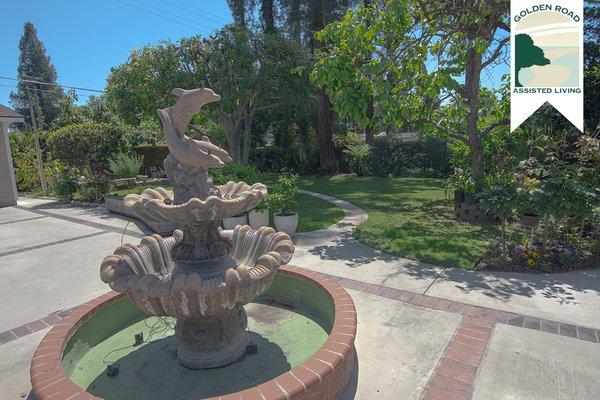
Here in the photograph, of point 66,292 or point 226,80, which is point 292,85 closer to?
point 226,80

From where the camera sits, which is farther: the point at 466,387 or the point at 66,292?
the point at 66,292

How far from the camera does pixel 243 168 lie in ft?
32.2

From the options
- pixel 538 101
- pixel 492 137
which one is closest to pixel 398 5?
pixel 538 101

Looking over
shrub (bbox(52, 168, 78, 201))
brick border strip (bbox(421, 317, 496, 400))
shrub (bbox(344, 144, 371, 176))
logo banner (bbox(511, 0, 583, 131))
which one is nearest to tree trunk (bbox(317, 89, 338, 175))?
shrub (bbox(344, 144, 371, 176))

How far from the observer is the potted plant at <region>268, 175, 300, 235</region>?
7.74 m

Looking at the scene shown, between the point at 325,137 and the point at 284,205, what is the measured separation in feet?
39.7

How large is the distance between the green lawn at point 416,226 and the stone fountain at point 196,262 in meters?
3.57

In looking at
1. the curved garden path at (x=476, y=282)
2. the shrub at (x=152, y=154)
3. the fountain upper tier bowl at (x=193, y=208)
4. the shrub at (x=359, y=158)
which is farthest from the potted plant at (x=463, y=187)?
the shrub at (x=152, y=154)

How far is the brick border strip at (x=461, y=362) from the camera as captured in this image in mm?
2854

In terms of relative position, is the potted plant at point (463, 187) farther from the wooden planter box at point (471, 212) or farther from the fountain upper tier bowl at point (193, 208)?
the fountain upper tier bowl at point (193, 208)

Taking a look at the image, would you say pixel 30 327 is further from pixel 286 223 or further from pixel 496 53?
pixel 496 53

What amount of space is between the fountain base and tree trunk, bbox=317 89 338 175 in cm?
1638

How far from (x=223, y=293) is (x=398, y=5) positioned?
6.58m

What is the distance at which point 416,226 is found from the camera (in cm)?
845
